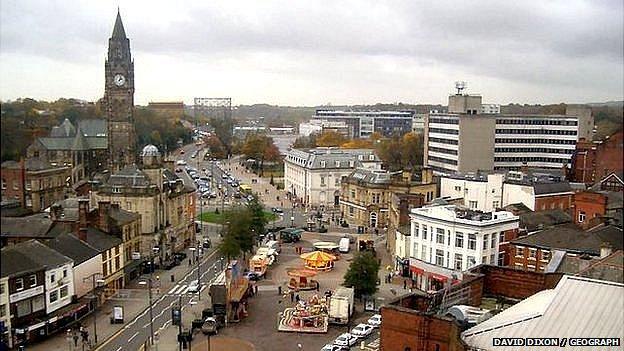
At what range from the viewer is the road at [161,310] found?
2598cm

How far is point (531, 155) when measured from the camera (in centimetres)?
7206

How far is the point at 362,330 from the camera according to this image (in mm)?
27391

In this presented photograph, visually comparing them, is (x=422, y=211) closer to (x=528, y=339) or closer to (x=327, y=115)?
(x=528, y=339)

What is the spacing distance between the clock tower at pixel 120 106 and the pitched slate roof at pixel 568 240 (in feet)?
111

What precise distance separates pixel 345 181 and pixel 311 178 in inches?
324

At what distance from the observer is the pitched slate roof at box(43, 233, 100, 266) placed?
29.1m

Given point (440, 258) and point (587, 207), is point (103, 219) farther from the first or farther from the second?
point (587, 207)

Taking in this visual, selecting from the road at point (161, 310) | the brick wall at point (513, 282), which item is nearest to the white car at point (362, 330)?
the road at point (161, 310)

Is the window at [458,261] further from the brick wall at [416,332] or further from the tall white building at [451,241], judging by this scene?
the brick wall at [416,332]

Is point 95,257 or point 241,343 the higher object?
point 95,257

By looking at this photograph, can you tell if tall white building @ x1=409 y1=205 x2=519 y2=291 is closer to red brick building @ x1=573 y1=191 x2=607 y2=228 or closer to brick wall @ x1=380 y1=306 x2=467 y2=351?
red brick building @ x1=573 y1=191 x2=607 y2=228

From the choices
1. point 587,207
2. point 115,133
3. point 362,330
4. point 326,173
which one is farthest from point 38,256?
point 326,173

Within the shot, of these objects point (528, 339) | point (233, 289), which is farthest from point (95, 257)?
point (528, 339)

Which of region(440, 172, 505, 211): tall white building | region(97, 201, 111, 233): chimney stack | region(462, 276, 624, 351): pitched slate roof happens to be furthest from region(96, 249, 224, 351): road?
region(440, 172, 505, 211): tall white building
